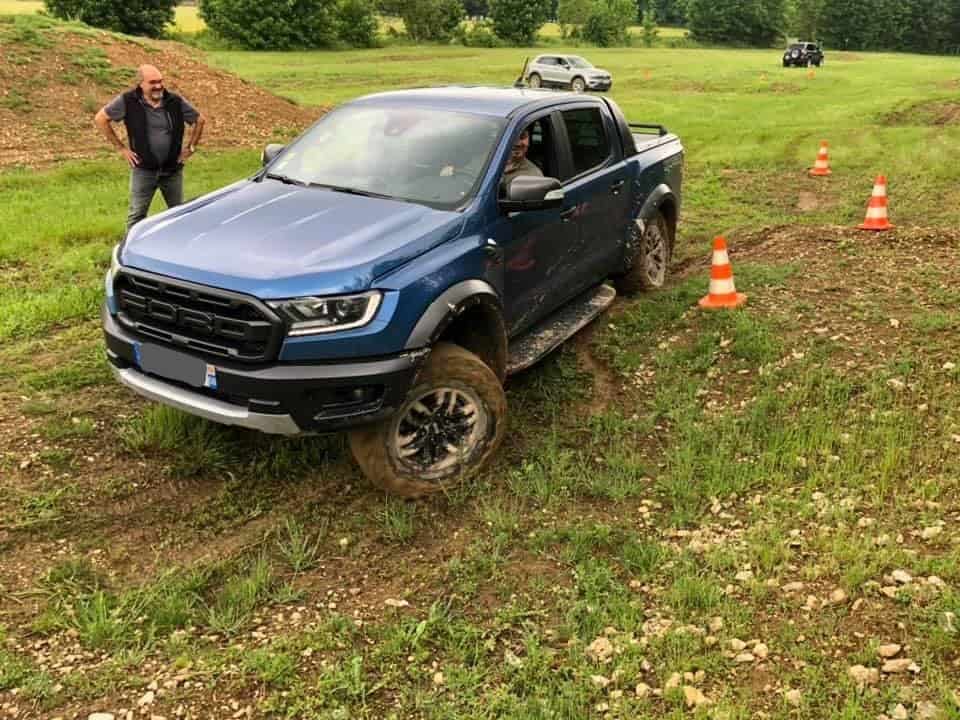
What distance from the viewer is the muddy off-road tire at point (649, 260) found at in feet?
22.9

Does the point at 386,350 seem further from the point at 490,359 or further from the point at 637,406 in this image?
the point at 637,406

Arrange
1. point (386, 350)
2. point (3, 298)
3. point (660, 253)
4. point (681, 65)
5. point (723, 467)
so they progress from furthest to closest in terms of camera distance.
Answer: point (681, 65) → point (660, 253) → point (3, 298) → point (723, 467) → point (386, 350)

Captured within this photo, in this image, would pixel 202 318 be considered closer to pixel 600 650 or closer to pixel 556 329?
pixel 600 650

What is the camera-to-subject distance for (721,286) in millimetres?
6820

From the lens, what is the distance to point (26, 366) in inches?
222

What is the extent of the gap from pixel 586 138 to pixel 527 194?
156 centimetres

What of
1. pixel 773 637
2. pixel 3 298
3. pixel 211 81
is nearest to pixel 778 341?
pixel 773 637

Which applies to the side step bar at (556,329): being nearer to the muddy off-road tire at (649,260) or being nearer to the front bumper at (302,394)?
the muddy off-road tire at (649,260)

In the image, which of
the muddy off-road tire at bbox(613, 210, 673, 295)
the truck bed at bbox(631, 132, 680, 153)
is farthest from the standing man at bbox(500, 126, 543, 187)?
the truck bed at bbox(631, 132, 680, 153)

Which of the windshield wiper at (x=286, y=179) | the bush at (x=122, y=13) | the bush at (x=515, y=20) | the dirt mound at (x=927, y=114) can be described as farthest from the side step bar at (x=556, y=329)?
the bush at (x=515, y=20)

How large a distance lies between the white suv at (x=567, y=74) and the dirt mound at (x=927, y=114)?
43.4 ft

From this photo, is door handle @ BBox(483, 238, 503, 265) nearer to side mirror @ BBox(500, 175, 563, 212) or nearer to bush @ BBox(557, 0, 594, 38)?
side mirror @ BBox(500, 175, 563, 212)

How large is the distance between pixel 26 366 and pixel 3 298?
5.51 feet

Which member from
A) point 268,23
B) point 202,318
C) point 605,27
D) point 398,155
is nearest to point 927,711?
point 202,318
